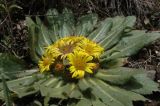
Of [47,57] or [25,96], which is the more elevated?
[47,57]

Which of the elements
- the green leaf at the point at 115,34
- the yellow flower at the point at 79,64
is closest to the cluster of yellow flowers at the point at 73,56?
the yellow flower at the point at 79,64

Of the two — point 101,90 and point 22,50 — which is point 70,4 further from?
point 101,90

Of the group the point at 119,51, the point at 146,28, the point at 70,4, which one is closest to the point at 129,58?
the point at 119,51

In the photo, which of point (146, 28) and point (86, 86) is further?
point (146, 28)

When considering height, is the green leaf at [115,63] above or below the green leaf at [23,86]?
above

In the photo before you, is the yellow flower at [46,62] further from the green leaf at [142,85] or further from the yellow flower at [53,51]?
the green leaf at [142,85]

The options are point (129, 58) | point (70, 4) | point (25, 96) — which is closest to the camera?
point (25, 96)

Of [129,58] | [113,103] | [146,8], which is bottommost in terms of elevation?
[113,103]
